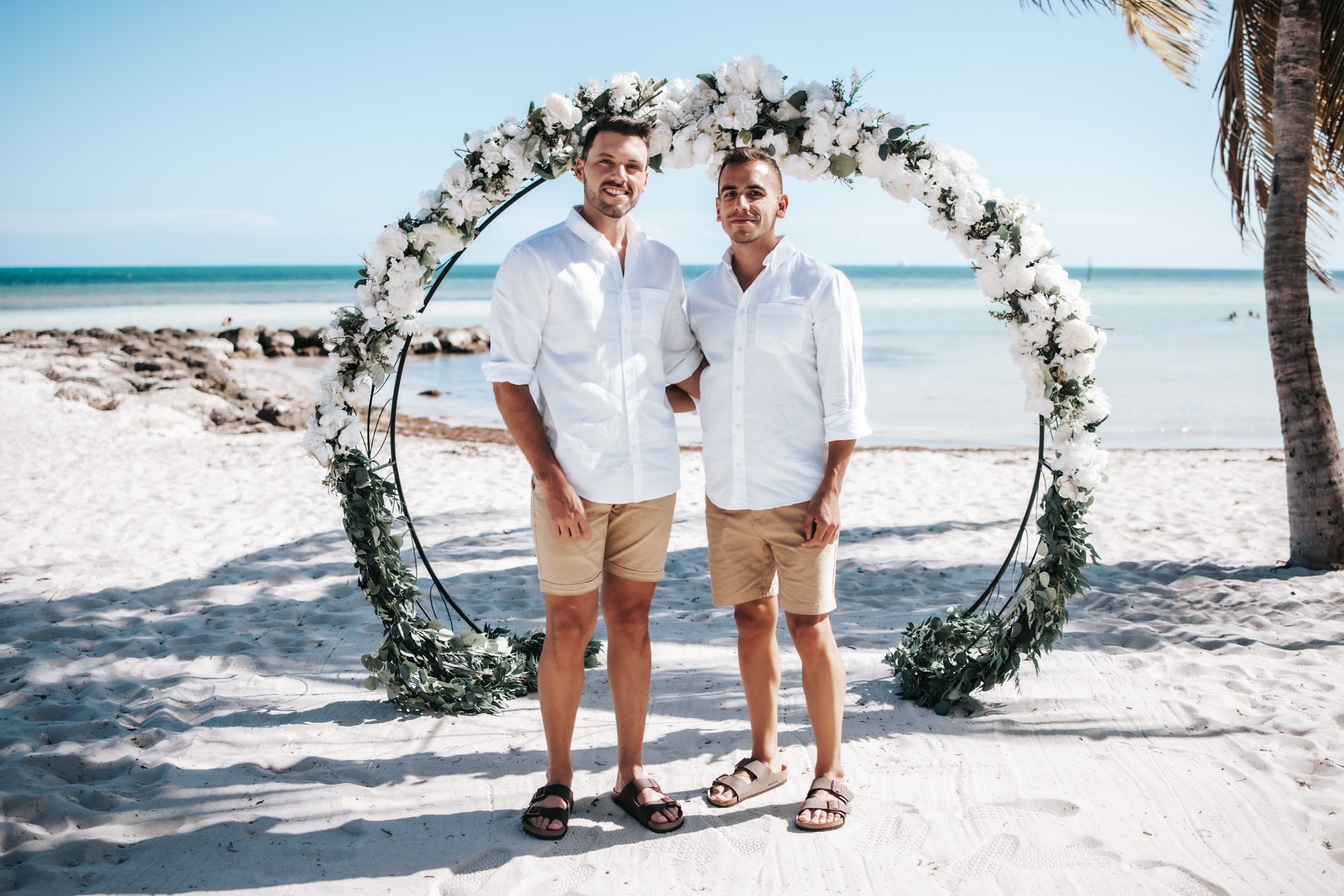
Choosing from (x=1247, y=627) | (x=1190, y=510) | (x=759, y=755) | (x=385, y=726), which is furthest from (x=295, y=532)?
(x=1190, y=510)

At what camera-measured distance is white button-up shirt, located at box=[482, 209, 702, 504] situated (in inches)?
123

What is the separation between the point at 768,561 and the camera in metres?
3.40

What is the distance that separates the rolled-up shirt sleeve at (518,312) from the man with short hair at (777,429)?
611mm

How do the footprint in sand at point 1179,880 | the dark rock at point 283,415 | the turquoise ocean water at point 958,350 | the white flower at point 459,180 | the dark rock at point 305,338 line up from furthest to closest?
1. the dark rock at point 305,338
2. the turquoise ocean water at point 958,350
3. the dark rock at point 283,415
4. the white flower at point 459,180
5. the footprint in sand at point 1179,880

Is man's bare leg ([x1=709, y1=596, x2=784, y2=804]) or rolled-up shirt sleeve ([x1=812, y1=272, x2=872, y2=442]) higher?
rolled-up shirt sleeve ([x1=812, y1=272, x2=872, y2=442])

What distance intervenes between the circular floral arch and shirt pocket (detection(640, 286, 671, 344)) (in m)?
0.85

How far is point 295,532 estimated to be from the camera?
7191 millimetres

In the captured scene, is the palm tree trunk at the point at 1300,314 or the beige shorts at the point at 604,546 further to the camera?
the palm tree trunk at the point at 1300,314

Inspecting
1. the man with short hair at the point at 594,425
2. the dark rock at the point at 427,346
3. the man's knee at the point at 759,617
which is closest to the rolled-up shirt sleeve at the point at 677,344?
the man with short hair at the point at 594,425

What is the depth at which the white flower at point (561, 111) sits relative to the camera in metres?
3.71

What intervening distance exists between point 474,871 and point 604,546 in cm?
118

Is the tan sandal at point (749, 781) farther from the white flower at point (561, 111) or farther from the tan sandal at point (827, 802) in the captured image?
the white flower at point (561, 111)

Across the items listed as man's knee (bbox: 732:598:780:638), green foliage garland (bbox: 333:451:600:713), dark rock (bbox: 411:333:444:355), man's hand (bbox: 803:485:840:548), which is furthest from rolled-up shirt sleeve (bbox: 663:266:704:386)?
dark rock (bbox: 411:333:444:355)

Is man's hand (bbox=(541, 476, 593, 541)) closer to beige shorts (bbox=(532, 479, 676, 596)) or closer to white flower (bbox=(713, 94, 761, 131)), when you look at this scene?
beige shorts (bbox=(532, 479, 676, 596))
